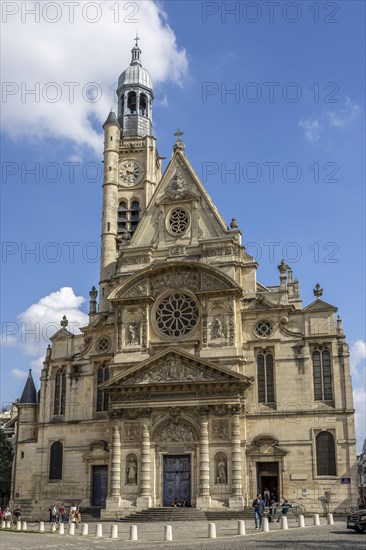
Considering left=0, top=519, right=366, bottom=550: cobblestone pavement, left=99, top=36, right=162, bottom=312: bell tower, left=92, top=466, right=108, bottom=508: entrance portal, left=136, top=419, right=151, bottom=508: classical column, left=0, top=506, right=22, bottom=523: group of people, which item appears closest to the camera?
left=0, top=519, right=366, bottom=550: cobblestone pavement

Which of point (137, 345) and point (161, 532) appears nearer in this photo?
point (161, 532)

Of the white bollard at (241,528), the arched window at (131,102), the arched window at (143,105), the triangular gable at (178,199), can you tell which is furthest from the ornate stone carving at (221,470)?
the arched window at (131,102)

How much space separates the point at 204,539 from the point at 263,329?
17170 mm

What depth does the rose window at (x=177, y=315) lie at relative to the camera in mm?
41031

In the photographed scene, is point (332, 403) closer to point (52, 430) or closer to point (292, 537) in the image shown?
point (292, 537)

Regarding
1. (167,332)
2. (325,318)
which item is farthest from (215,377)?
(325,318)

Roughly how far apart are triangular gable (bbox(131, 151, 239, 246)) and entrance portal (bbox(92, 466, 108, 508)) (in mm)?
13987

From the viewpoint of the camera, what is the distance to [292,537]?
79.9 feet

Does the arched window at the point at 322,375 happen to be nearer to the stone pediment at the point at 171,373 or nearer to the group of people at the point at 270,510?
the stone pediment at the point at 171,373

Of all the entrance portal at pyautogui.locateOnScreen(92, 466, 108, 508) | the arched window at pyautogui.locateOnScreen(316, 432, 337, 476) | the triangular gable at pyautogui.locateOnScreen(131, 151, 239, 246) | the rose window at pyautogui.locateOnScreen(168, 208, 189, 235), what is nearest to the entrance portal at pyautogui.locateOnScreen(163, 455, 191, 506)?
the entrance portal at pyautogui.locateOnScreen(92, 466, 108, 508)

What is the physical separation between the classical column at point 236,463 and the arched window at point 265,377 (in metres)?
2.30

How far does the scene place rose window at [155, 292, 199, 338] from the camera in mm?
41031

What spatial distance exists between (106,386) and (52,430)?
264 inches

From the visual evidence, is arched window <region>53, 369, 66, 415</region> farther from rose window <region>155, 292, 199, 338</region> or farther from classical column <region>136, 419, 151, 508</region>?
rose window <region>155, 292, 199, 338</region>
